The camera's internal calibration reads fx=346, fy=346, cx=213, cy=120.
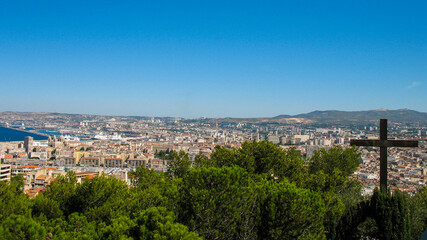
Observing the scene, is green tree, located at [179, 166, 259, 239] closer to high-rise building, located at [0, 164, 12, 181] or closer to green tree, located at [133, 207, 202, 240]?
green tree, located at [133, 207, 202, 240]

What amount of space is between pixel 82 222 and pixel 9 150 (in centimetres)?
6358

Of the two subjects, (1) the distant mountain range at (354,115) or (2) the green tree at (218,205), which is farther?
(1) the distant mountain range at (354,115)

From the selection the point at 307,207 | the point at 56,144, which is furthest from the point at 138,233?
the point at 56,144

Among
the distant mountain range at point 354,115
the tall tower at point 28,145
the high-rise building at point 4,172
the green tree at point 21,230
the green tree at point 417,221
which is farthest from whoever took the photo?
the distant mountain range at point 354,115

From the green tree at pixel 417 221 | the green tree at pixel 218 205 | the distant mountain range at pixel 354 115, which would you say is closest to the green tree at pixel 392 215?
the green tree at pixel 417 221

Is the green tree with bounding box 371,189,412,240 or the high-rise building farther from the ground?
the green tree with bounding box 371,189,412,240

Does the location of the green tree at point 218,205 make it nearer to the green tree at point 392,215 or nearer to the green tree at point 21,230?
the green tree at point 21,230

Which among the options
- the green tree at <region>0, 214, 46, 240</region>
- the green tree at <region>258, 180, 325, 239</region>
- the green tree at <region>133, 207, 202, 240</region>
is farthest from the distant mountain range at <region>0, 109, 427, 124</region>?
the green tree at <region>0, 214, 46, 240</region>

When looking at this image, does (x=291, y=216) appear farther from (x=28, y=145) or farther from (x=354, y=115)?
(x=354, y=115)

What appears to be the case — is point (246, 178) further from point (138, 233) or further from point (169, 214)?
point (138, 233)

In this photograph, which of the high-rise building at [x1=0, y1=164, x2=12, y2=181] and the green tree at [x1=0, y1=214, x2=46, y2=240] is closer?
the green tree at [x1=0, y1=214, x2=46, y2=240]

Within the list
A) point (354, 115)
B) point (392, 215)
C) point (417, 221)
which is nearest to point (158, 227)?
point (392, 215)

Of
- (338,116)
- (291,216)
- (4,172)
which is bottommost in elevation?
(4,172)

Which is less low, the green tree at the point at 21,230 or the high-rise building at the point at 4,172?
the green tree at the point at 21,230
